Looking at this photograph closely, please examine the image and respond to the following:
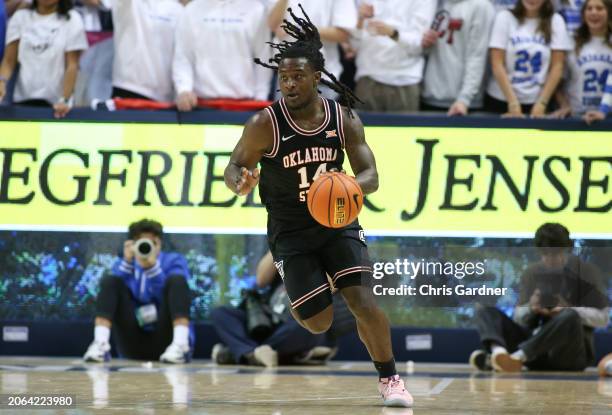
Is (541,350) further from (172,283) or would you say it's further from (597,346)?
(172,283)

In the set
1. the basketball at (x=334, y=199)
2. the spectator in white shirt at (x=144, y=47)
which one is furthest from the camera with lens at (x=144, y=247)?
the basketball at (x=334, y=199)

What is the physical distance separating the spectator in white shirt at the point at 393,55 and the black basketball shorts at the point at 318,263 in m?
3.67

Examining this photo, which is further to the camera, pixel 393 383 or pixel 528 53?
pixel 528 53

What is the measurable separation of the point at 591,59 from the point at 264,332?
393cm

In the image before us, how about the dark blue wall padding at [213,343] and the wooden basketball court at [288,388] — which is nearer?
the wooden basketball court at [288,388]

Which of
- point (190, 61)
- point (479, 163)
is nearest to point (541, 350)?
point (479, 163)

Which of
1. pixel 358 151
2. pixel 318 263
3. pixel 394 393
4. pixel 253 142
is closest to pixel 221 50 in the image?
pixel 253 142

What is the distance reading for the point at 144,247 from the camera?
31.5 feet

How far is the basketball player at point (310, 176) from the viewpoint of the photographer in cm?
648

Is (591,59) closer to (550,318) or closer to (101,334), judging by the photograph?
(550,318)

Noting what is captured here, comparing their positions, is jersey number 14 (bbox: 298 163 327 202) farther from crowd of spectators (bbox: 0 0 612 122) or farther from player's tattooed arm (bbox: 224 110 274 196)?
crowd of spectators (bbox: 0 0 612 122)

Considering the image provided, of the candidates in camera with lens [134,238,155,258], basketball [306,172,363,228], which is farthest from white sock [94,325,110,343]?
basketball [306,172,363,228]

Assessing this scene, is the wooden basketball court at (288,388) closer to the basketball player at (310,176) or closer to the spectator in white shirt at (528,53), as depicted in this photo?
the basketball player at (310,176)

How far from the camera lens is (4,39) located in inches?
408
